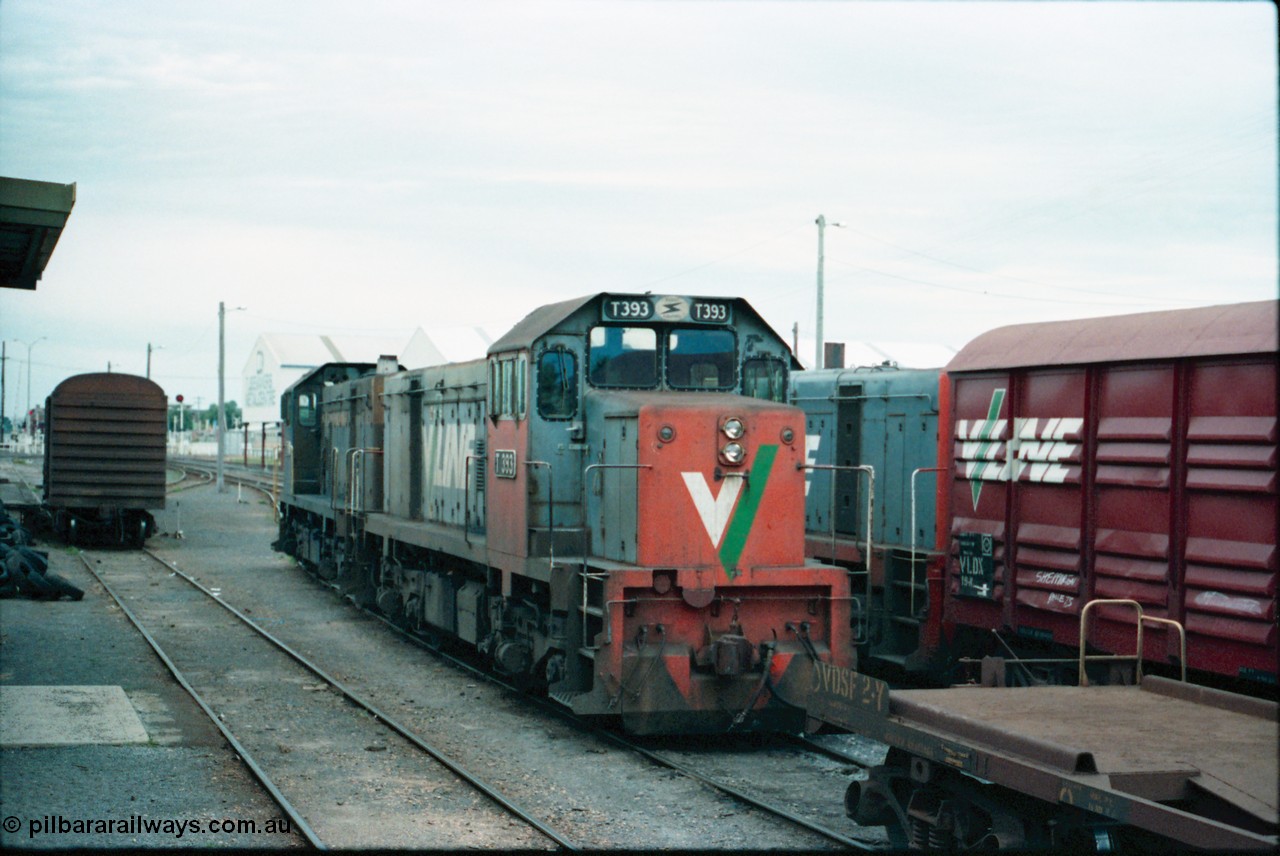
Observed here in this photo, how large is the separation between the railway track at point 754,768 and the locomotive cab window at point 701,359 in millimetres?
3119

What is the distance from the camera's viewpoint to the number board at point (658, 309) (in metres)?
11.0

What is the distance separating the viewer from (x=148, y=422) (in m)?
27.8

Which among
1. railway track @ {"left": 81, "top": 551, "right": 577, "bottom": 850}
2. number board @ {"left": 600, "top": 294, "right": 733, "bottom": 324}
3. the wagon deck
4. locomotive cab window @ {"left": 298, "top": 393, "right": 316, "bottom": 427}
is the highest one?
number board @ {"left": 600, "top": 294, "right": 733, "bottom": 324}

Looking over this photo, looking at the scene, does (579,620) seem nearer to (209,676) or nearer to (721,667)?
(721,667)

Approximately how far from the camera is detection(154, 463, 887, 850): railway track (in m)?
8.17

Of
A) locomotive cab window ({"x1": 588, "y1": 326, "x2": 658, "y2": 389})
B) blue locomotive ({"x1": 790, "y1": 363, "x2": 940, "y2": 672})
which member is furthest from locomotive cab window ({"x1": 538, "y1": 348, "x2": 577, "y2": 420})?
blue locomotive ({"x1": 790, "y1": 363, "x2": 940, "y2": 672})

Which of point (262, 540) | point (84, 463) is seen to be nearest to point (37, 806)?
point (84, 463)

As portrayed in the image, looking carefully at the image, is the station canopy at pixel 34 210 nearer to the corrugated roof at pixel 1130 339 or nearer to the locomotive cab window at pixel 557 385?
the locomotive cab window at pixel 557 385

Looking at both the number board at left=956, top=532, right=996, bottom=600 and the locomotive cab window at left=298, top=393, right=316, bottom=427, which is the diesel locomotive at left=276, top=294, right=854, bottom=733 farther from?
the locomotive cab window at left=298, top=393, right=316, bottom=427

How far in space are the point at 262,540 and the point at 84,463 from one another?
5.08 meters

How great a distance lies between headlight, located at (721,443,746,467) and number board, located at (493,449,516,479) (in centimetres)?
214

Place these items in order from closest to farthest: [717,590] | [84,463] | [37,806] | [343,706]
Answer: [37,806]
[717,590]
[343,706]
[84,463]

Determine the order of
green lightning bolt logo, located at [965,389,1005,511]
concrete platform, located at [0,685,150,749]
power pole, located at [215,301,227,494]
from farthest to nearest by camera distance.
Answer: power pole, located at [215,301,227,494]
green lightning bolt logo, located at [965,389,1005,511]
concrete platform, located at [0,685,150,749]

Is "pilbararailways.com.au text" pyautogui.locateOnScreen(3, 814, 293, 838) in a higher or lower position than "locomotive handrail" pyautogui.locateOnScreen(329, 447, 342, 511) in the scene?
lower
